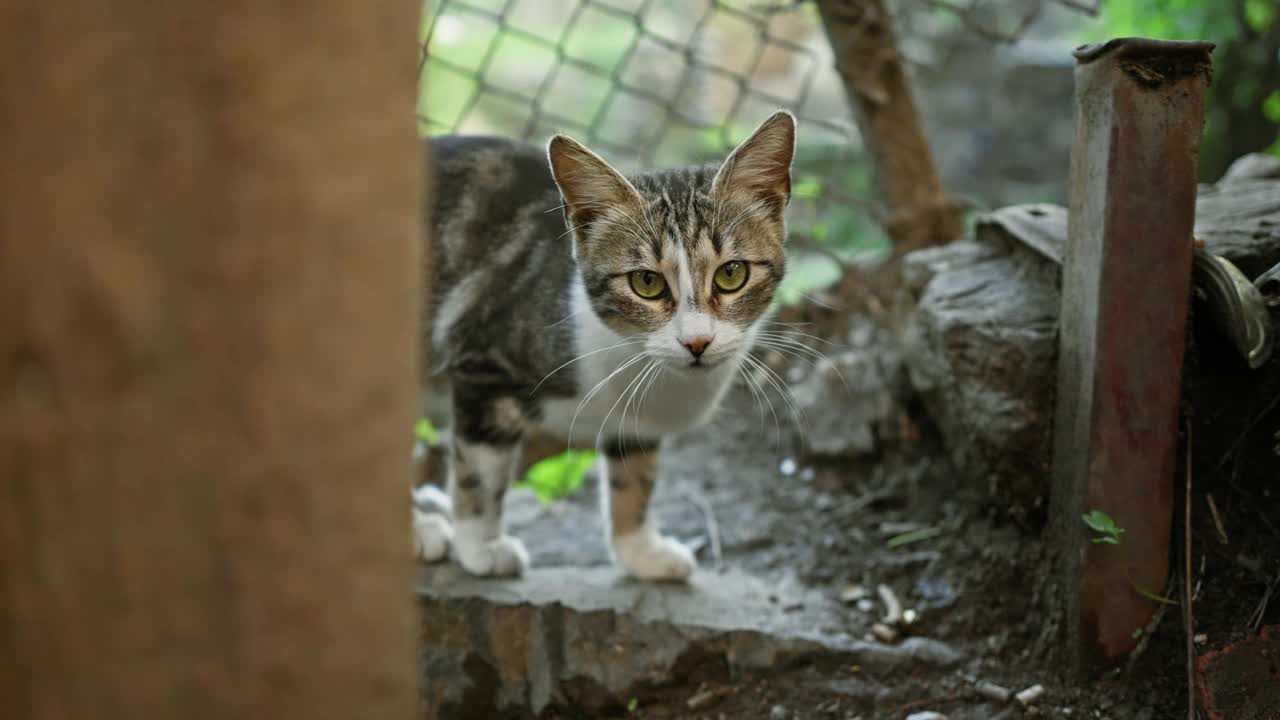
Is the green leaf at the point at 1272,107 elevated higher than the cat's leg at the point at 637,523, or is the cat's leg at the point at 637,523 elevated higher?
the green leaf at the point at 1272,107

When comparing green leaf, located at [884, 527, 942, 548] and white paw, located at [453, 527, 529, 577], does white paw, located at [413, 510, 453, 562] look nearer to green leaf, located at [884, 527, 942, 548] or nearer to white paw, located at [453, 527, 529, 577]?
white paw, located at [453, 527, 529, 577]

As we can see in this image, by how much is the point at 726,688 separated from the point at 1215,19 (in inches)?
138

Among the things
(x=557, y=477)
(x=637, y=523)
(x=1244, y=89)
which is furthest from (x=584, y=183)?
(x=1244, y=89)

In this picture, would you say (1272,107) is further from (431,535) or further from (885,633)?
(431,535)

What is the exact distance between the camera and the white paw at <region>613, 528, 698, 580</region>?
2824 mm

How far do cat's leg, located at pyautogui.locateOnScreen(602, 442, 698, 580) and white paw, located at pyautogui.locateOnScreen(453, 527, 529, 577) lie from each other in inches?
11.3

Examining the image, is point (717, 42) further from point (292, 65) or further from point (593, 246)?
point (292, 65)

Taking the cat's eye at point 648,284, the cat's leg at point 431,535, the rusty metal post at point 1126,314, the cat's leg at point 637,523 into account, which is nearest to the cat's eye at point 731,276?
the cat's eye at point 648,284

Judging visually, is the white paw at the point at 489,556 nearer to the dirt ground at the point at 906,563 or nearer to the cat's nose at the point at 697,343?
the dirt ground at the point at 906,563

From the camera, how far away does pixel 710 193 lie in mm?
2590

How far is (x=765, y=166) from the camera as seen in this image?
2574mm

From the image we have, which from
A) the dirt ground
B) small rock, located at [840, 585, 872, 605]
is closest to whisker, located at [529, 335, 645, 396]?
the dirt ground

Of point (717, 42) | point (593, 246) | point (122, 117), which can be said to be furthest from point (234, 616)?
point (717, 42)

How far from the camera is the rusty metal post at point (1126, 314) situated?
2076 millimetres
